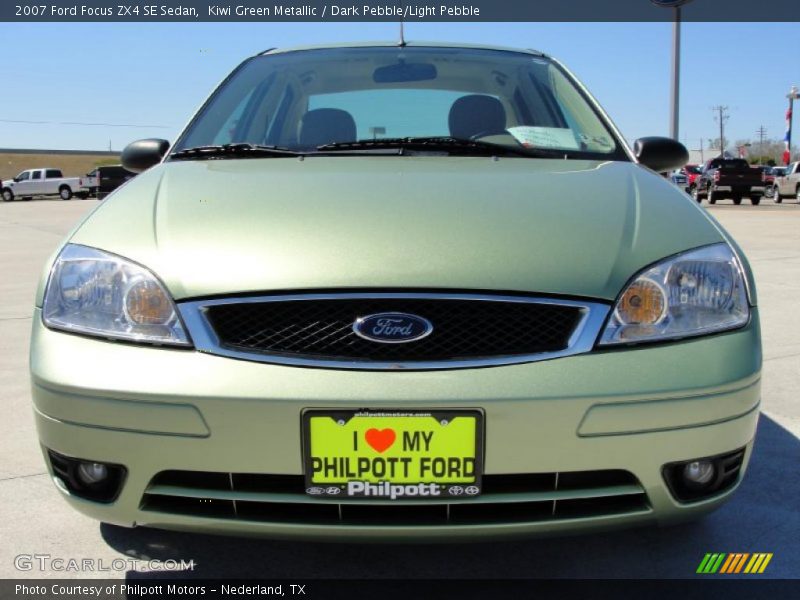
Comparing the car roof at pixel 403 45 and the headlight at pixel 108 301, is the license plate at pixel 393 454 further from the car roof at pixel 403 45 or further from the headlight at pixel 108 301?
the car roof at pixel 403 45

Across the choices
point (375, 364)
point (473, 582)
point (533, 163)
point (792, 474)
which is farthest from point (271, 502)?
point (792, 474)

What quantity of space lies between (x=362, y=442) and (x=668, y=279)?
80cm

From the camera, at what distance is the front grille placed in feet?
5.40

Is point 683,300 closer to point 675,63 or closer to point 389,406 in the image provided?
point 389,406

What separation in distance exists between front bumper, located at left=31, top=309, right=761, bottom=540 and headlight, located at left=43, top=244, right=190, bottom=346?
0.05 metres

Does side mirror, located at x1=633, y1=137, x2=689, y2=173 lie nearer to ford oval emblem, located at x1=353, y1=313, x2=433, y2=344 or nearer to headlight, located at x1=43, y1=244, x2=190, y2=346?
ford oval emblem, located at x1=353, y1=313, x2=433, y2=344

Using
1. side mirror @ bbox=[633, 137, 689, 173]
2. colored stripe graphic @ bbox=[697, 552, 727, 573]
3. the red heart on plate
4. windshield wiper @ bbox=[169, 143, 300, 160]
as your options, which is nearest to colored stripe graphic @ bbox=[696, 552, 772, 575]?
colored stripe graphic @ bbox=[697, 552, 727, 573]

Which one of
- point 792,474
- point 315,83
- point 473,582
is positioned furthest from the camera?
point 315,83

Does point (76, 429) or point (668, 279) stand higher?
point (668, 279)

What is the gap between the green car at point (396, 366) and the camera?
1608 millimetres

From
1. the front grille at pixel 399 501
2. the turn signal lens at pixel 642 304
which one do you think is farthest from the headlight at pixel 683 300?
the front grille at pixel 399 501

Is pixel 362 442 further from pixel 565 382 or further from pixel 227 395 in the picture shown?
pixel 565 382

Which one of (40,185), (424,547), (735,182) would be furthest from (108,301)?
(40,185)

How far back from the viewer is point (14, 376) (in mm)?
4000
